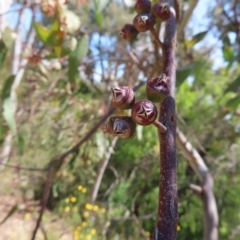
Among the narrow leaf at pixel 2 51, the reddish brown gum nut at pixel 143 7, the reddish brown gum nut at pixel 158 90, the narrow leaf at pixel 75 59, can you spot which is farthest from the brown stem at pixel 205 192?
the reddish brown gum nut at pixel 158 90

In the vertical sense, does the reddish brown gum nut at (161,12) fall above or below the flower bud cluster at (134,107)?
above

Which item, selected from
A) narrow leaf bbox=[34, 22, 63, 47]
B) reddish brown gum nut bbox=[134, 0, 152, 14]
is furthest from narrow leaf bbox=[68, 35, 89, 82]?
reddish brown gum nut bbox=[134, 0, 152, 14]

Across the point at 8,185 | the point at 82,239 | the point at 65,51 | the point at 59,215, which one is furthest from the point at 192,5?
the point at 8,185

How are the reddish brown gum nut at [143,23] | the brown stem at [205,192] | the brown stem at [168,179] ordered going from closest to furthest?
the brown stem at [168,179] → the reddish brown gum nut at [143,23] → the brown stem at [205,192]

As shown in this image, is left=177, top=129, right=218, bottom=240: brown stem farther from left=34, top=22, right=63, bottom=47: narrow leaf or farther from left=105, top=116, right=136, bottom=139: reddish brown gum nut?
left=105, top=116, right=136, bottom=139: reddish brown gum nut

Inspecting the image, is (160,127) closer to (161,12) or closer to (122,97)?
(122,97)

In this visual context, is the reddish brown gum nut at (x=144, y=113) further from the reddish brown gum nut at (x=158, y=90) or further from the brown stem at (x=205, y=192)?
the brown stem at (x=205, y=192)

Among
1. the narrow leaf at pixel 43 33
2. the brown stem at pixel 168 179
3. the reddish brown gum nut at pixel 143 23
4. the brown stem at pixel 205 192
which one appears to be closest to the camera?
the brown stem at pixel 168 179

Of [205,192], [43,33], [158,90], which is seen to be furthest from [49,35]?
[158,90]

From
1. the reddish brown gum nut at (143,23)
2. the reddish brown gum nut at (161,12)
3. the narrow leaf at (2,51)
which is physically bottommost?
the reddish brown gum nut at (143,23)
